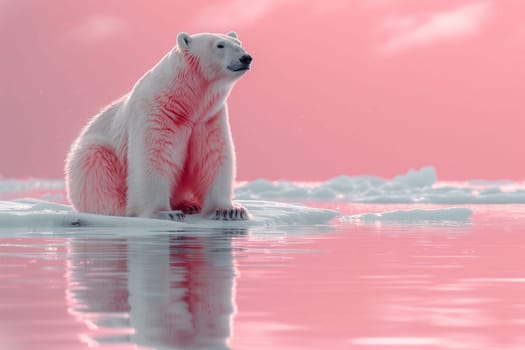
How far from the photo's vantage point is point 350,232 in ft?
28.7

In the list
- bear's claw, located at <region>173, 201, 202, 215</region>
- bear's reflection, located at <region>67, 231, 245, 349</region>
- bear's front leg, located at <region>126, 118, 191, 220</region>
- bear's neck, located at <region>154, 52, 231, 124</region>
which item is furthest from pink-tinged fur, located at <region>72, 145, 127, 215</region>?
bear's reflection, located at <region>67, 231, 245, 349</region>

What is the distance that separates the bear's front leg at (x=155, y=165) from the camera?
898cm

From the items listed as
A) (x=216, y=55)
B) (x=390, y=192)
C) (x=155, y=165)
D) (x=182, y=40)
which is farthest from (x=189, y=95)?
(x=390, y=192)

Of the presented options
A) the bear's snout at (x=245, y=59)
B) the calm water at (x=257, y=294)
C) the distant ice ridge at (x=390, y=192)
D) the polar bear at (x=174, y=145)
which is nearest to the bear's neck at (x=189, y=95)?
the polar bear at (x=174, y=145)

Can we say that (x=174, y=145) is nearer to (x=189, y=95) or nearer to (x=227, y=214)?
(x=189, y=95)

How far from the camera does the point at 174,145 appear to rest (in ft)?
29.8

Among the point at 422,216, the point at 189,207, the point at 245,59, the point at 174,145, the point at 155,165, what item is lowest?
the point at 422,216

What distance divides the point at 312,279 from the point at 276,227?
4.79 metres

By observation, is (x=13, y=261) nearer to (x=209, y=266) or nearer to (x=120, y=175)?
(x=209, y=266)

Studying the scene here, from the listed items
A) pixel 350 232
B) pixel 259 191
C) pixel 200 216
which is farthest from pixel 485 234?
pixel 259 191

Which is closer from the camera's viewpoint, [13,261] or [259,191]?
[13,261]

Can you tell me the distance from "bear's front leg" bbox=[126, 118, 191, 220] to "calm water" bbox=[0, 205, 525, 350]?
1709mm

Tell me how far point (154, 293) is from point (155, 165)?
5.14 m

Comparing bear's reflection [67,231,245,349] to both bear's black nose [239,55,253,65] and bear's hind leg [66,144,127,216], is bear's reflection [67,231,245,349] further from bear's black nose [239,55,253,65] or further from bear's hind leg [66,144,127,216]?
bear's black nose [239,55,253,65]
